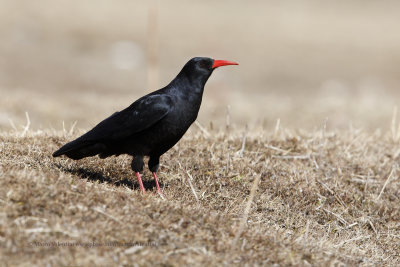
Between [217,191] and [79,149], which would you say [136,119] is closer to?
[79,149]

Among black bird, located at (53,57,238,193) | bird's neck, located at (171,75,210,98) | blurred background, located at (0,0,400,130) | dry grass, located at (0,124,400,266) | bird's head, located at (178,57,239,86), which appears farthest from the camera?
blurred background, located at (0,0,400,130)

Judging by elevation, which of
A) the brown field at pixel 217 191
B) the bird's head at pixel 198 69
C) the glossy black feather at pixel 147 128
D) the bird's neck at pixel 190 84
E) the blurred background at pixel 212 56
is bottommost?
the blurred background at pixel 212 56

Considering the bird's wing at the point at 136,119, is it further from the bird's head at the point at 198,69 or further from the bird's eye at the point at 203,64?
the bird's eye at the point at 203,64

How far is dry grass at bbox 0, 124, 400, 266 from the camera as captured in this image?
132 inches

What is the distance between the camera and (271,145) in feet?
21.6

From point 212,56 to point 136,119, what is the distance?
33.2ft

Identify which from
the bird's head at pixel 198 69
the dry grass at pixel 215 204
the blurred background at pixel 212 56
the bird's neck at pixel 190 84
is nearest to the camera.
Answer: the dry grass at pixel 215 204

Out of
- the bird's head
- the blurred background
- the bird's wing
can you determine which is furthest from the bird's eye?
the blurred background

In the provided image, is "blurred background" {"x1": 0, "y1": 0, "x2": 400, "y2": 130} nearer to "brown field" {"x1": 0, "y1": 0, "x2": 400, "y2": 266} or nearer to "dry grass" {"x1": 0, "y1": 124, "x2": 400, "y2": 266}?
"brown field" {"x1": 0, "y1": 0, "x2": 400, "y2": 266}

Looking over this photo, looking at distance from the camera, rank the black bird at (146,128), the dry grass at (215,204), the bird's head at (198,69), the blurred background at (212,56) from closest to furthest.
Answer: the dry grass at (215,204)
the black bird at (146,128)
the bird's head at (198,69)
the blurred background at (212,56)

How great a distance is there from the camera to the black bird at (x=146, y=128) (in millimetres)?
4723

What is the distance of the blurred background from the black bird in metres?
3.95

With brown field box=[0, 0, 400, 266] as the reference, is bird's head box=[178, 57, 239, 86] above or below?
above

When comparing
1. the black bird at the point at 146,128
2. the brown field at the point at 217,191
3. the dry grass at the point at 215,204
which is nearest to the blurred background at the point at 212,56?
the brown field at the point at 217,191
